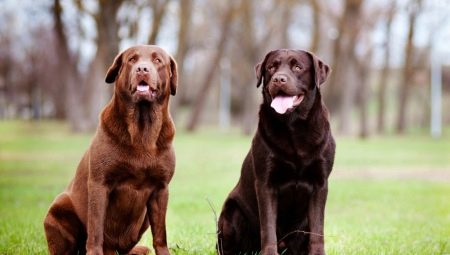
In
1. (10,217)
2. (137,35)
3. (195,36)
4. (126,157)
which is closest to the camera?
(126,157)

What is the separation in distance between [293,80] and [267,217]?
1070 mm

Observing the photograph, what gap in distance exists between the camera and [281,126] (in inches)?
211

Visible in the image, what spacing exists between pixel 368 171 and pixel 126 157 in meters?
14.0

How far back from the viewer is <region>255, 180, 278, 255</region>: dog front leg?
5.21 meters

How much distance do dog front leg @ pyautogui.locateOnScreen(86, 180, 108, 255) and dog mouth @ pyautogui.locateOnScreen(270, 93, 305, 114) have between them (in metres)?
1.45

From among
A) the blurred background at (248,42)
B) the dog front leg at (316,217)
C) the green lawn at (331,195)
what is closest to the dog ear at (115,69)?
the green lawn at (331,195)

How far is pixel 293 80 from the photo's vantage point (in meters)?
5.29

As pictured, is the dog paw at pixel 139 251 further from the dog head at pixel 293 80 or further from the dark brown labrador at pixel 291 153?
the dog head at pixel 293 80

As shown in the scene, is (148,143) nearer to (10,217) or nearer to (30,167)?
(10,217)

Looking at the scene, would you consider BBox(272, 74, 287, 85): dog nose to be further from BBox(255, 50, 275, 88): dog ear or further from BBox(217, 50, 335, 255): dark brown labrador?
BBox(255, 50, 275, 88): dog ear

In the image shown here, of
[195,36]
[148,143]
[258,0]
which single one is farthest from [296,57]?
[195,36]

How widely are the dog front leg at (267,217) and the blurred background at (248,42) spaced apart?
69.1 ft

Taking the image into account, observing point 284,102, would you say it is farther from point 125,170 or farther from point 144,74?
point 125,170

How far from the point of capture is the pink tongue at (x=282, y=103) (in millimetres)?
5242
